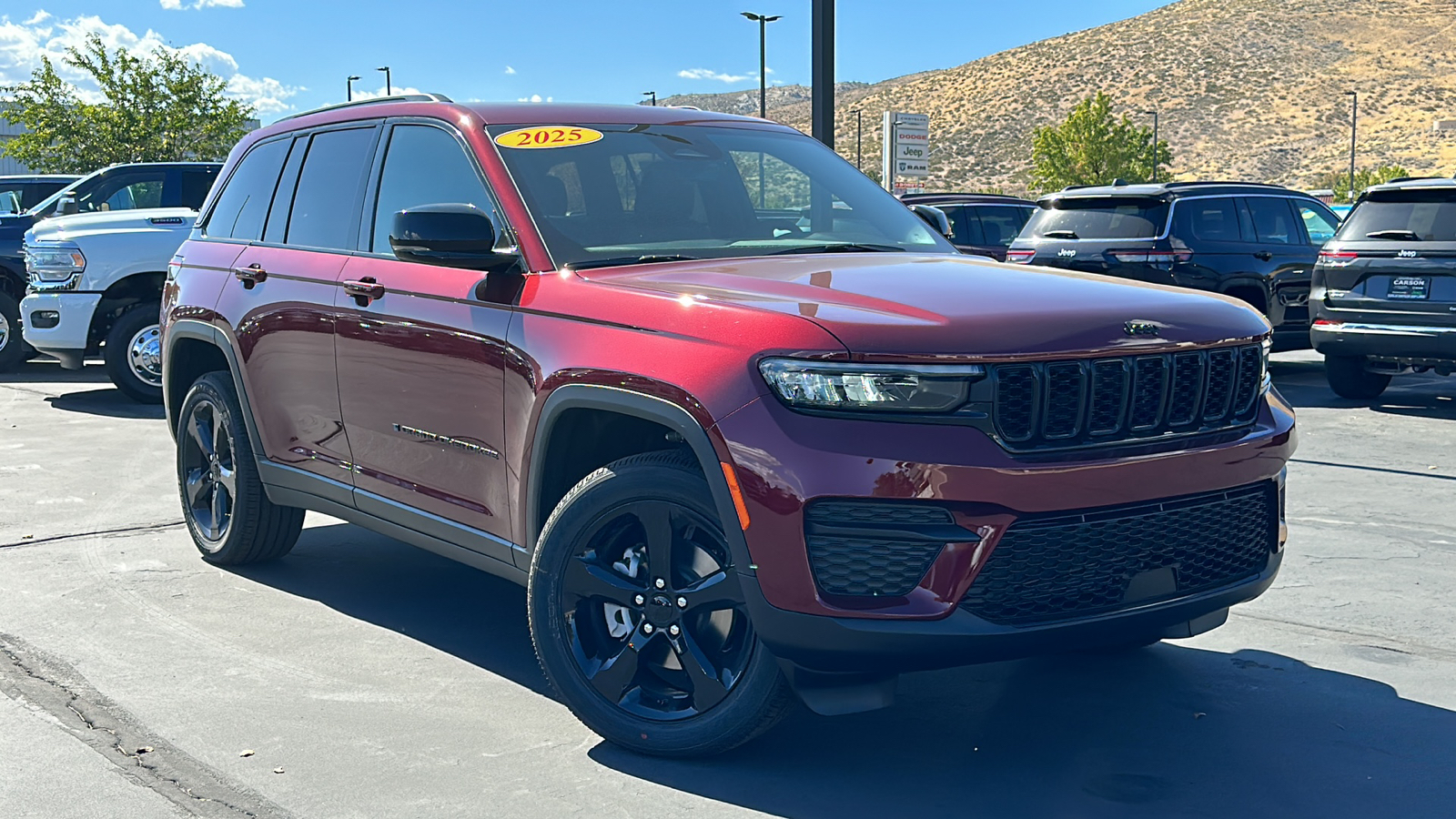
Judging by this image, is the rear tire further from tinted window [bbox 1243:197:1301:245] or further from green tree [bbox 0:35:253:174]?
green tree [bbox 0:35:253:174]

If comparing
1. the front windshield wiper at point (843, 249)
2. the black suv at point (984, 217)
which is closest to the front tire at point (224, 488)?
the front windshield wiper at point (843, 249)

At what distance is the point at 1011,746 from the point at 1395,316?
833 cm

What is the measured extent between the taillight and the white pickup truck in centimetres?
928

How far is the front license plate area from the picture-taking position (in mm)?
10883

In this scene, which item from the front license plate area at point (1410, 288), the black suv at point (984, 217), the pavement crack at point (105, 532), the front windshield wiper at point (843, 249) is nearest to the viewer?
the front windshield wiper at point (843, 249)

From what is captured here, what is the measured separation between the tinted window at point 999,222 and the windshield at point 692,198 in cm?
1177

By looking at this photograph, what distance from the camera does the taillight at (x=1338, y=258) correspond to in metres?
11.4

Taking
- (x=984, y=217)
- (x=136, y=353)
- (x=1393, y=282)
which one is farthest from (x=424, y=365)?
(x=984, y=217)

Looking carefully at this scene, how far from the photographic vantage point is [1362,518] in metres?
7.20

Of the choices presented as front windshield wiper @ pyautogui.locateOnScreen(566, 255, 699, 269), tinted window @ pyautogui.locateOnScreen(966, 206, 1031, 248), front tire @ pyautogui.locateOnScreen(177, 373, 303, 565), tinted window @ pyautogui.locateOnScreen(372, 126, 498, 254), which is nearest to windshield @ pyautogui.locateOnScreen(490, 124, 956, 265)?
front windshield wiper @ pyautogui.locateOnScreen(566, 255, 699, 269)

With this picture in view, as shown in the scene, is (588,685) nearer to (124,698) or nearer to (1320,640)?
(124,698)

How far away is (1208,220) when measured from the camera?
13.2 metres

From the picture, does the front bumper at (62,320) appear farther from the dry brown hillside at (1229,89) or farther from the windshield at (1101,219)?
the dry brown hillside at (1229,89)

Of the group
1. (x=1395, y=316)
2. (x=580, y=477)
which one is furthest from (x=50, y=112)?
(x=580, y=477)
